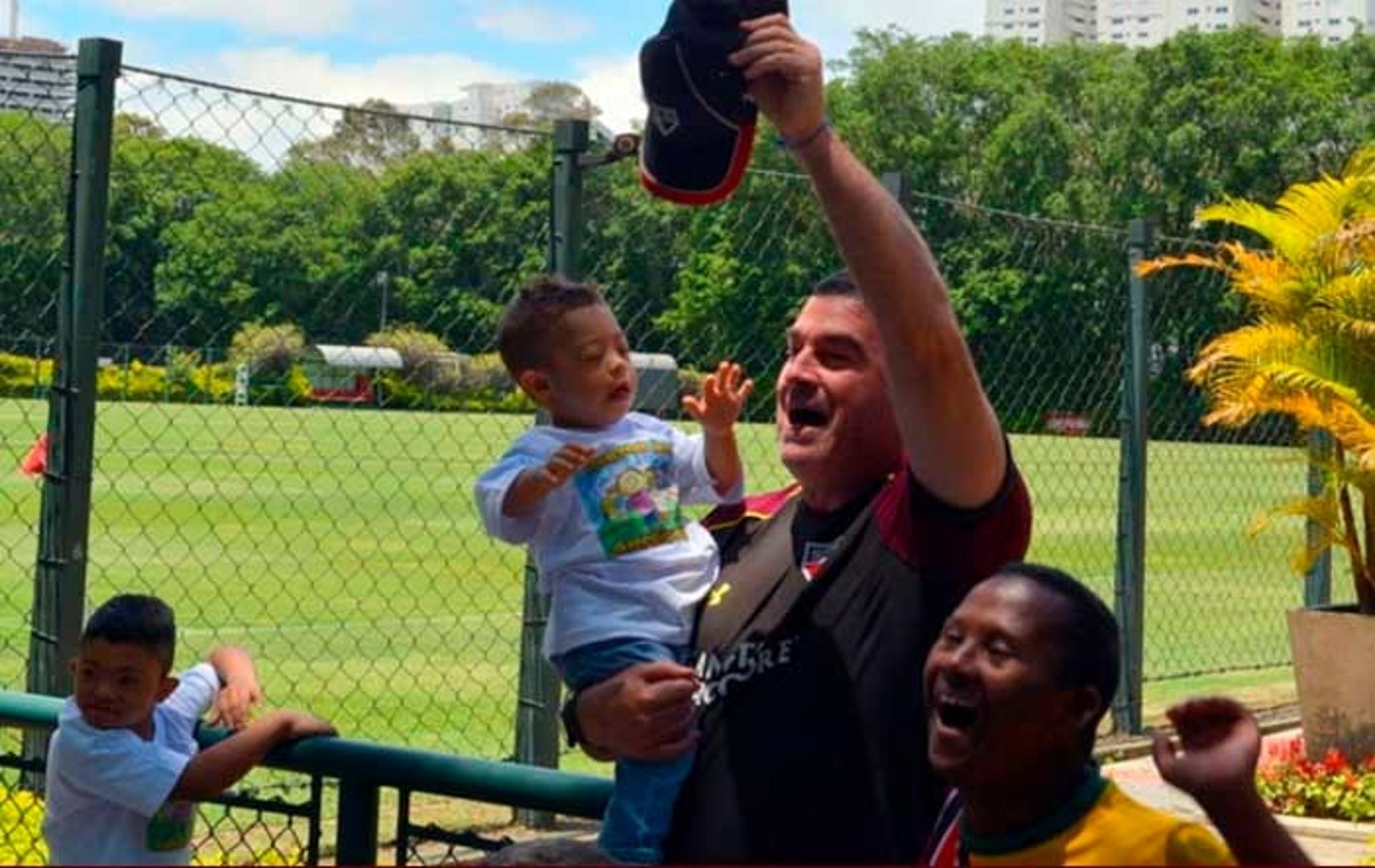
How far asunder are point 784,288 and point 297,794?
4056 millimetres

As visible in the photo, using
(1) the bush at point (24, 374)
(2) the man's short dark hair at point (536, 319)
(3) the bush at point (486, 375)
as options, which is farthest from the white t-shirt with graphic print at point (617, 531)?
(3) the bush at point (486, 375)

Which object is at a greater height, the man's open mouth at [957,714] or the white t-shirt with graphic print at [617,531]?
the white t-shirt with graphic print at [617,531]

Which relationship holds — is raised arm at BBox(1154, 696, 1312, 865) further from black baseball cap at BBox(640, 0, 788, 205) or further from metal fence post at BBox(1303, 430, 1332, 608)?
metal fence post at BBox(1303, 430, 1332, 608)

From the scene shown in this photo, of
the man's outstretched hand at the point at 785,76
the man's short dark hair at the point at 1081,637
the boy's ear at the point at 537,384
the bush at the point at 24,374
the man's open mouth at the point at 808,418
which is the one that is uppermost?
the man's outstretched hand at the point at 785,76

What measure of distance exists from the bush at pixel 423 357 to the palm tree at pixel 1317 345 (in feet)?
11.4

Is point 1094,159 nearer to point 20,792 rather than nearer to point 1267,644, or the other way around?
point 1267,644

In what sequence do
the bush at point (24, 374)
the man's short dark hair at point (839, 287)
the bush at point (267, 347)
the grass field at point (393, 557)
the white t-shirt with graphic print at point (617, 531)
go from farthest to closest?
the grass field at point (393, 557) < the bush at point (24, 374) < the bush at point (267, 347) < the white t-shirt with graphic print at point (617, 531) < the man's short dark hair at point (839, 287)

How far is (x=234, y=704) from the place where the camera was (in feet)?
13.8

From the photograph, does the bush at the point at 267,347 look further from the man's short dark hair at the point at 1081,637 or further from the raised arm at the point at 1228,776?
the raised arm at the point at 1228,776

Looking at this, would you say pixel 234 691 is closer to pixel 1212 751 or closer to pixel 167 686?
pixel 167 686

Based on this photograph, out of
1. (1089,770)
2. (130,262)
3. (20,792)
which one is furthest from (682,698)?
(130,262)

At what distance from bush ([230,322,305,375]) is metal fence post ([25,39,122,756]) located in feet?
5.72

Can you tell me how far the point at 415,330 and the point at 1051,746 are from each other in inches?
242

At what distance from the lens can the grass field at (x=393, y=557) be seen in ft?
40.0
